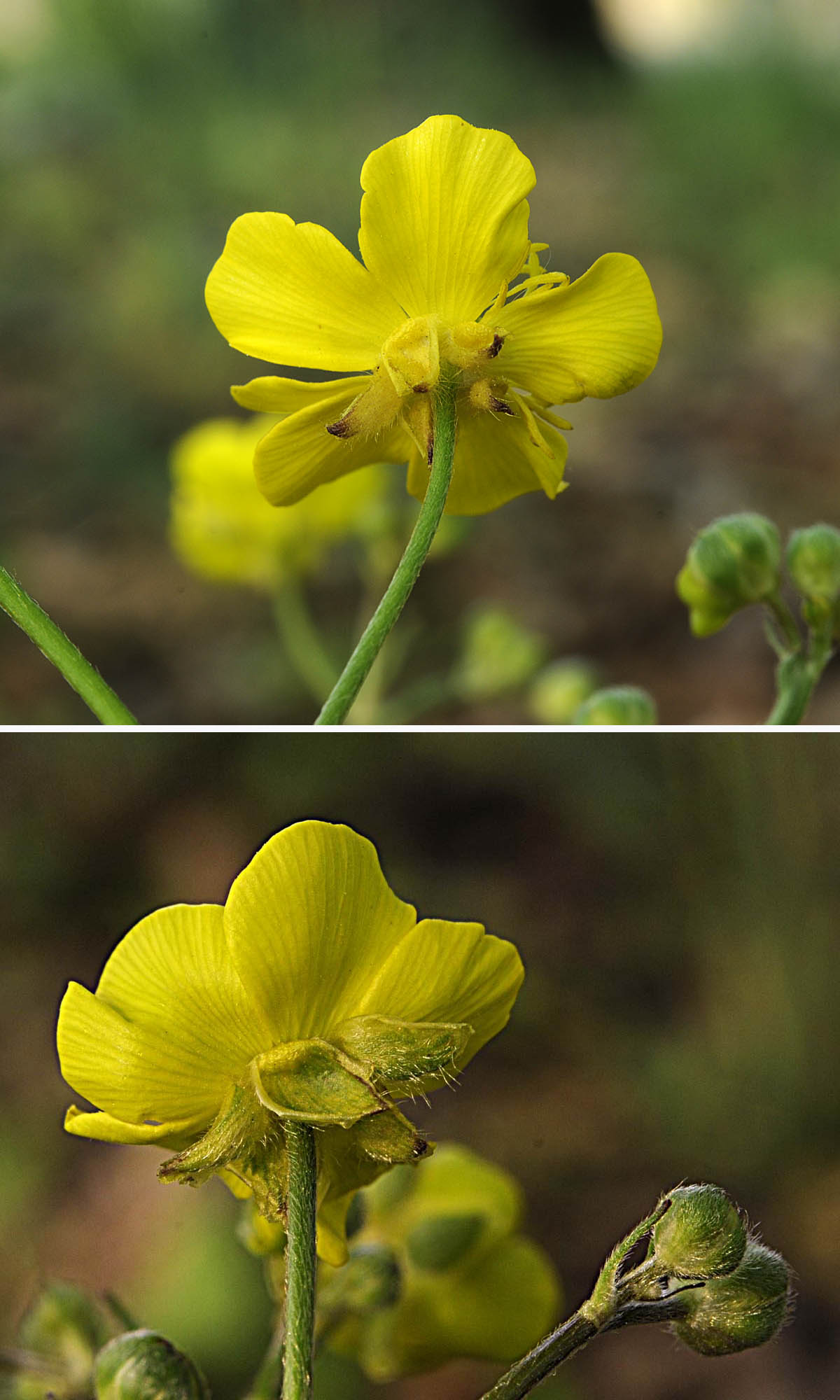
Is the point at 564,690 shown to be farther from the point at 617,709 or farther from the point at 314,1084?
the point at 314,1084

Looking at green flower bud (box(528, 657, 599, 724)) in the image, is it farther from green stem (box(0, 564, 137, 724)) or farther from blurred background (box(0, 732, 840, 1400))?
green stem (box(0, 564, 137, 724))

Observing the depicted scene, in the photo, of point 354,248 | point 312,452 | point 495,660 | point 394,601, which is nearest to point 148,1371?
point 394,601

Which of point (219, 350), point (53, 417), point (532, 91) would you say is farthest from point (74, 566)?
point (532, 91)

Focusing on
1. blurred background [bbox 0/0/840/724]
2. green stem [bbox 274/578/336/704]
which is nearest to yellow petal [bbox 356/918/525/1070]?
green stem [bbox 274/578/336/704]

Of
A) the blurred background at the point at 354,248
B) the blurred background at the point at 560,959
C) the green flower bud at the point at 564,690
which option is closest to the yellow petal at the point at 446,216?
the green flower bud at the point at 564,690

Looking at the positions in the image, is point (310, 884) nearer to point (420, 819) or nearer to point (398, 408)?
point (398, 408)

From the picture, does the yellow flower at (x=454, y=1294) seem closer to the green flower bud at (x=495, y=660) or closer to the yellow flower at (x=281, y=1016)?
the yellow flower at (x=281, y=1016)
